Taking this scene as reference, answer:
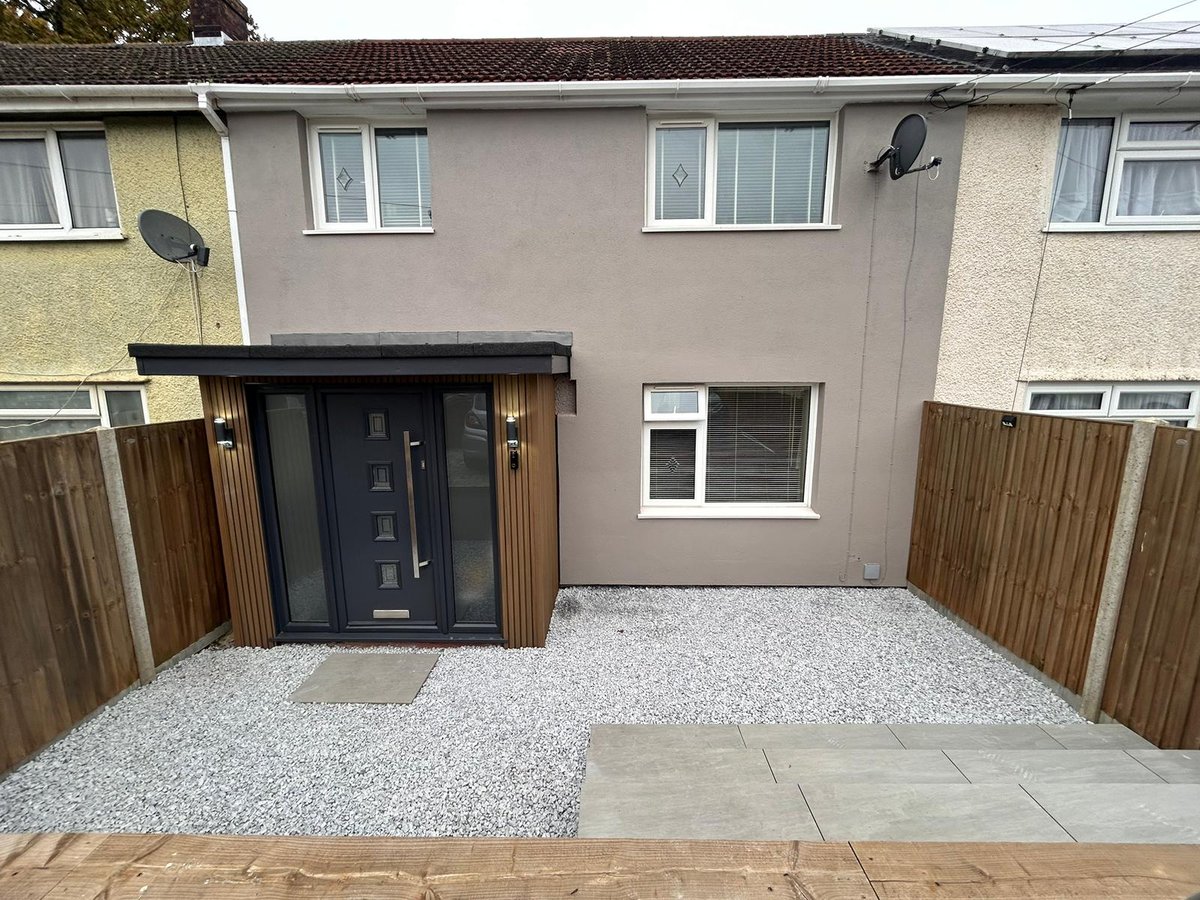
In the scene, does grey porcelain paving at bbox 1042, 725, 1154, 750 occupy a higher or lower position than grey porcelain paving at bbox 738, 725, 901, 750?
higher

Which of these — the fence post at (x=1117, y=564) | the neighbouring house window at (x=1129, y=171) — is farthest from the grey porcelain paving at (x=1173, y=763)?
the neighbouring house window at (x=1129, y=171)

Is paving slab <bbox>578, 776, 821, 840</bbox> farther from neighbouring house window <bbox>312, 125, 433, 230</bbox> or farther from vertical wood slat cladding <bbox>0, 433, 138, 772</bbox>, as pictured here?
neighbouring house window <bbox>312, 125, 433, 230</bbox>

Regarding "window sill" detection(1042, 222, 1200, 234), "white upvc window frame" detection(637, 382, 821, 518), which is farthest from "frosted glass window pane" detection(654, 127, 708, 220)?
"window sill" detection(1042, 222, 1200, 234)

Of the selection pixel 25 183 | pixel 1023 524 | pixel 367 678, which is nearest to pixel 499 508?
pixel 367 678

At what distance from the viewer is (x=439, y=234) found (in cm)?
484

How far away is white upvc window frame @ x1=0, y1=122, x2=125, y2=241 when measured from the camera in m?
4.84

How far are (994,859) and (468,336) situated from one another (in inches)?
196

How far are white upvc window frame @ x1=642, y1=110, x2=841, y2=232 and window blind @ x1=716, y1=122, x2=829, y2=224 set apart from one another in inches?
1.8

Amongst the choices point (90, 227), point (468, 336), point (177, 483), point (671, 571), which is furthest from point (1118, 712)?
point (90, 227)

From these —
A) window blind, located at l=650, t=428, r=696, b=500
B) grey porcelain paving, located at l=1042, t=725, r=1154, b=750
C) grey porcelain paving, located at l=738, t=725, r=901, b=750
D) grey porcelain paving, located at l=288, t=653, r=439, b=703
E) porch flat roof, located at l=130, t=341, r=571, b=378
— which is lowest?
grey porcelain paving, located at l=288, t=653, r=439, b=703

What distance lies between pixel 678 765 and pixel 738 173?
17.1 feet

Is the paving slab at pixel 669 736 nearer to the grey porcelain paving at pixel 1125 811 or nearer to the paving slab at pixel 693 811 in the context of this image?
the paving slab at pixel 693 811

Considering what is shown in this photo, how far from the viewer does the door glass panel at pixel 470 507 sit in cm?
412

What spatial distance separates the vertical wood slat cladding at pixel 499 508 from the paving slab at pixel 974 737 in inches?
110
